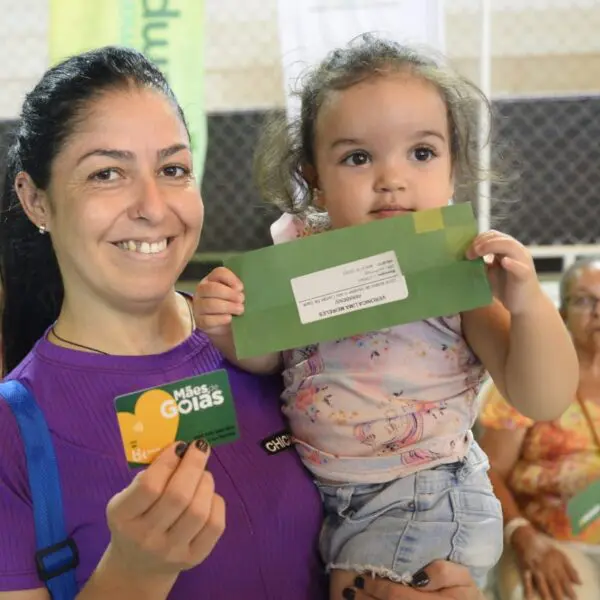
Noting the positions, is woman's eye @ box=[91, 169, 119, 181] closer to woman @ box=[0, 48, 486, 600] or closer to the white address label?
woman @ box=[0, 48, 486, 600]

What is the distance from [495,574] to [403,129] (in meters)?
1.33

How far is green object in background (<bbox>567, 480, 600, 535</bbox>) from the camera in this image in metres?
1.61

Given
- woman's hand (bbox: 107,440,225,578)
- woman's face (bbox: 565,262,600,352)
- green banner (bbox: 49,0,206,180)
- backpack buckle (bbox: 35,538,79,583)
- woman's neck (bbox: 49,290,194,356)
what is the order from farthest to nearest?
green banner (bbox: 49,0,206,180), woman's face (bbox: 565,262,600,352), woman's neck (bbox: 49,290,194,356), backpack buckle (bbox: 35,538,79,583), woman's hand (bbox: 107,440,225,578)

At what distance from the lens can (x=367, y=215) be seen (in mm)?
1220

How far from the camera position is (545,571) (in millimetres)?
1841

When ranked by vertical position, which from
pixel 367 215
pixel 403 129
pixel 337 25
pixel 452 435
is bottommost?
pixel 452 435

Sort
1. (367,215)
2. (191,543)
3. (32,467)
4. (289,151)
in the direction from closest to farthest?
1. (191,543)
2. (32,467)
3. (367,215)
4. (289,151)

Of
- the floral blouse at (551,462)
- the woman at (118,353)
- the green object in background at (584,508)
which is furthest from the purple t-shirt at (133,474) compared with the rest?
the floral blouse at (551,462)

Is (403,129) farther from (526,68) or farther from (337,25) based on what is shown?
(526,68)

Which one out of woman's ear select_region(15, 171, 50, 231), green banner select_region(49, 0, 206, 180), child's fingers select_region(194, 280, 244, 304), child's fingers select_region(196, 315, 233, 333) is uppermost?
green banner select_region(49, 0, 206, 180)

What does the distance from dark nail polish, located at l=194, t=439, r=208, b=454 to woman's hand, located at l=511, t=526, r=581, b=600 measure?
4.24ft

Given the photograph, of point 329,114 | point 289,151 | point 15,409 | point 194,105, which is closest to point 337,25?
point 194,105

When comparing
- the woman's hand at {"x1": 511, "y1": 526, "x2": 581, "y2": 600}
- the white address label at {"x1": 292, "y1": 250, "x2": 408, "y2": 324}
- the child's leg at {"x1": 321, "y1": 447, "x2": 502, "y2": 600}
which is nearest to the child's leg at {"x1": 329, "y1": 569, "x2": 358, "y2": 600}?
the child's leg at {"x1": 321, "y1": 447, "x2": 502, "y2": 600}

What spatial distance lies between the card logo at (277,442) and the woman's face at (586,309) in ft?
3.97
